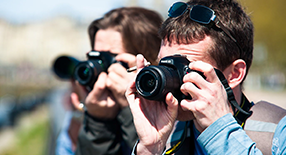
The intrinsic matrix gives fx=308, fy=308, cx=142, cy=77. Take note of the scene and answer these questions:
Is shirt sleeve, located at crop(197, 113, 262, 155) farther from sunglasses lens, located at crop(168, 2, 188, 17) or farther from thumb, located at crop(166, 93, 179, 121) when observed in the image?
sunglasses lens, located at crop(168, 2, 188, 17)

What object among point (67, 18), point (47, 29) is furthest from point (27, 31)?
point (67, 18)

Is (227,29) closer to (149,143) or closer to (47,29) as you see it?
(149,143)

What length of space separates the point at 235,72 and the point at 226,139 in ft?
1.81

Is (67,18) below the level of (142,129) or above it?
below

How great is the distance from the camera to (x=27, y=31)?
200ft

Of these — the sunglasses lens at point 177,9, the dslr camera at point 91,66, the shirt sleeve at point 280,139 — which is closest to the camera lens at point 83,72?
the dslr camera at point 91,66

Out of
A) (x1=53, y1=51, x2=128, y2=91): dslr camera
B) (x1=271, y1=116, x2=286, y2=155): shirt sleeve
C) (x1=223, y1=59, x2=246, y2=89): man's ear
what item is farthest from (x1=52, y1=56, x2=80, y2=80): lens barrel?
(x1=271, y1=116, x2=286, y2=155): shirt sleeve

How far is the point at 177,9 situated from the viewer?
2.03m

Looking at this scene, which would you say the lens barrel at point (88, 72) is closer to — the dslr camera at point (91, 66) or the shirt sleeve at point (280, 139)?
the dslr camera at point (91, 66)

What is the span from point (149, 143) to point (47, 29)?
201ft

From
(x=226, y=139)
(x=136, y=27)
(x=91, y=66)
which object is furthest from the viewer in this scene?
(x=136, y=27)

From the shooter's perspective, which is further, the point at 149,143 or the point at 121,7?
the point at 121,7

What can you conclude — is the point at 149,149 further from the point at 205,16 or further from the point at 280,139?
the point at 205,16

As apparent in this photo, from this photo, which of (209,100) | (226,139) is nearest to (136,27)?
(209,100)
